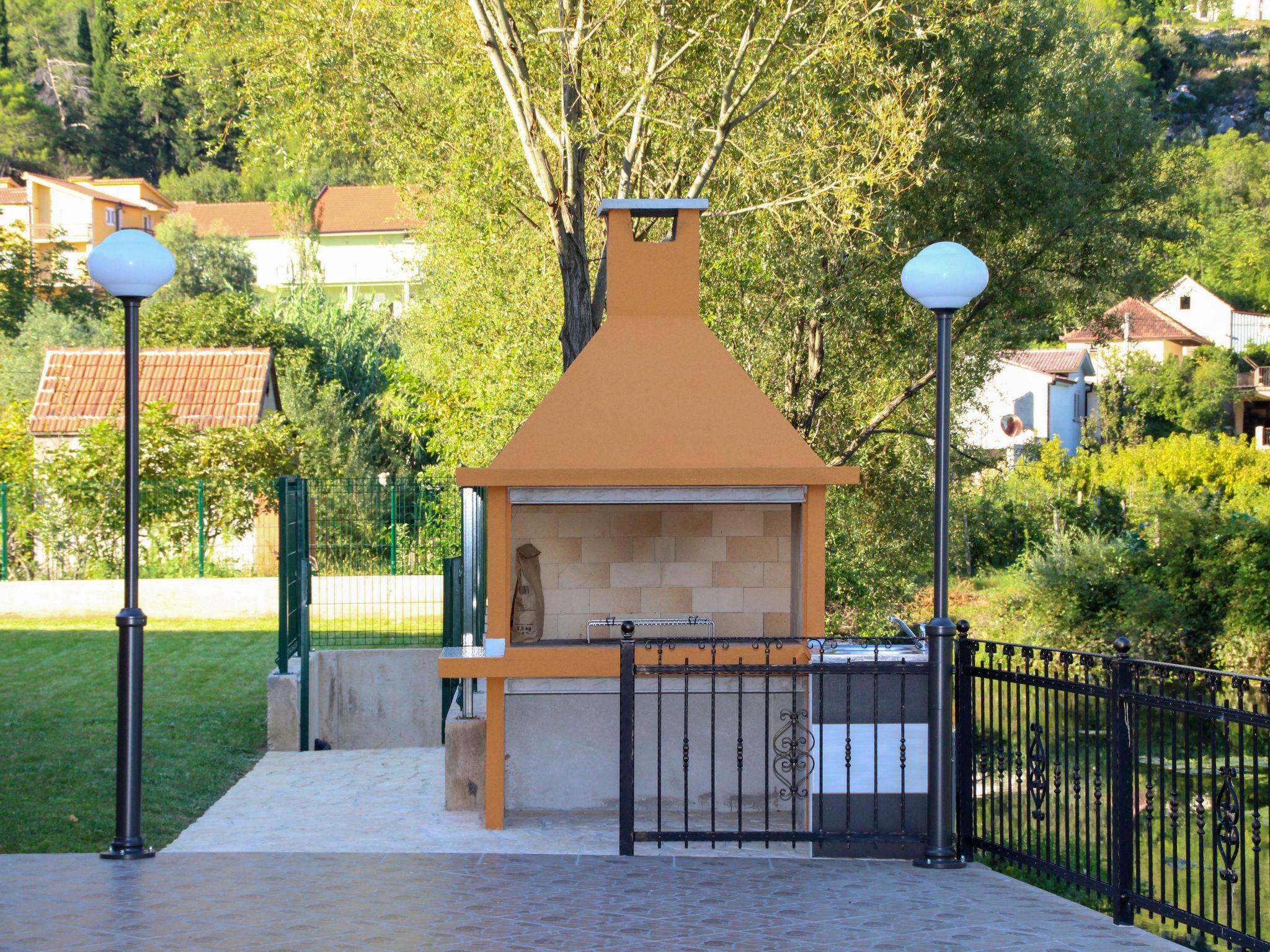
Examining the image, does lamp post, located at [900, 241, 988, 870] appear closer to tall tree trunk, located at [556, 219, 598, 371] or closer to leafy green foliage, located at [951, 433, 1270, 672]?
tall tree trunk, located at [556, 219, 598, 371]

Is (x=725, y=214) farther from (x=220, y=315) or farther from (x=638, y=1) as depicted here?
(x=220, y=315)

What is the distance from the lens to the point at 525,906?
250 inches

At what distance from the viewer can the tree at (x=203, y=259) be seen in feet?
180

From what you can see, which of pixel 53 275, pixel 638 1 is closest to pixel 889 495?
pixel 638 1

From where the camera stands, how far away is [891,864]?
24.0ft

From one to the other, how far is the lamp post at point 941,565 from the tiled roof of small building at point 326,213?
65.2 m

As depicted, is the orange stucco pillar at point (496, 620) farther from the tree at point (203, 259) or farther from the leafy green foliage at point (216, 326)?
the tree at point (203, 259)

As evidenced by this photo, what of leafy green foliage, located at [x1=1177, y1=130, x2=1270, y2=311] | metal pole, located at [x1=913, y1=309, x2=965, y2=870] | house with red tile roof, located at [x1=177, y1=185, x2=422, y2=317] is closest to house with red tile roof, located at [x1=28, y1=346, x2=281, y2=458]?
metal pole, located at [x1=913, y1=309, x2=965, y2=870]

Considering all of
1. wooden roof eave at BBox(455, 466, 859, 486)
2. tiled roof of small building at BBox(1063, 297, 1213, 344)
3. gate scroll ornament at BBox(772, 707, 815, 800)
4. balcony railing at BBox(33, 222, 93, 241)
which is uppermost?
balcony railing at BBox(33, 222, 93, 241)

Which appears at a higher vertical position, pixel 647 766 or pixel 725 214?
pixel 725 214

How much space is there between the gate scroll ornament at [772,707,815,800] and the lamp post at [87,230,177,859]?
376 cm

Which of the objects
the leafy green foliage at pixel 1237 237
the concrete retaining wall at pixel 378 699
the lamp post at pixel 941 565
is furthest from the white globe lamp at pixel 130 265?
the leafy green foliage at pixel 1237 237

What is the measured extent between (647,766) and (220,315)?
109 feet

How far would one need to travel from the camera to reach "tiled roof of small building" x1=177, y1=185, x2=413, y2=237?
7175cm
